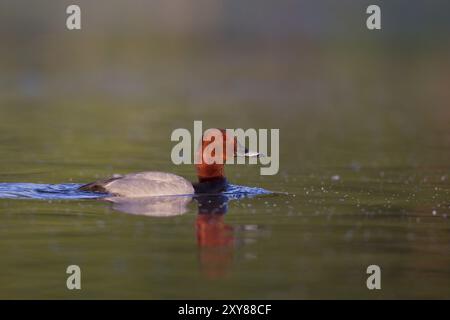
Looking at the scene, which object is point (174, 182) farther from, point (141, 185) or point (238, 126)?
point (238, 126)

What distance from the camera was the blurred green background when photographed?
359 inches

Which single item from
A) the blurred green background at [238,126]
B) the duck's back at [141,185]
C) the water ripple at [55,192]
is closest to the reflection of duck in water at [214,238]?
the blurred green background at [238,126]

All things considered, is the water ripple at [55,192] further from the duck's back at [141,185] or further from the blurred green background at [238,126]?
the blurred green background at [238,126]

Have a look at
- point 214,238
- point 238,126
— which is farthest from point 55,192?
point 238,126

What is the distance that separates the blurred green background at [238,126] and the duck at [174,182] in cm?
58

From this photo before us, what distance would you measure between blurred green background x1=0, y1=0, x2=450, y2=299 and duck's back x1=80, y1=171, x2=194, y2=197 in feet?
1.73

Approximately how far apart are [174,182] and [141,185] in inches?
16.2

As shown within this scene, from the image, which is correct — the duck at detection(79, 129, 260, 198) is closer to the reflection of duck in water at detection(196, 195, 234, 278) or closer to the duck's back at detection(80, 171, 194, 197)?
the duck's back at detection(80, 171, 194, 197)

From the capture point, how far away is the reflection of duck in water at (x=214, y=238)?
9242mm

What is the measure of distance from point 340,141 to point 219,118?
3.43 meters

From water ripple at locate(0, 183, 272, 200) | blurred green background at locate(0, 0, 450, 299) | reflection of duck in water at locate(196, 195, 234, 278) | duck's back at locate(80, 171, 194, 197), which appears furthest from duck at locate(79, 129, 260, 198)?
blurred green background at locate(0, 0, 450, 299)

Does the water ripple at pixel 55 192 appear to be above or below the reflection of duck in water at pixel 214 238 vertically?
above

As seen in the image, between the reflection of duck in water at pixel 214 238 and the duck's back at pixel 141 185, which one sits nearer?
the reflection of duck in water at pixel 214 238

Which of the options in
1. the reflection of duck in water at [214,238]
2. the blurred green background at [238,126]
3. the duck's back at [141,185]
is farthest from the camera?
the duck's back at [141,185]
